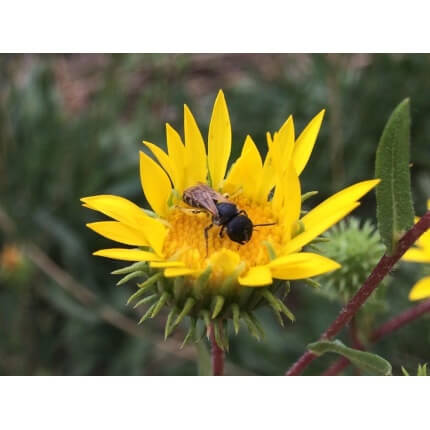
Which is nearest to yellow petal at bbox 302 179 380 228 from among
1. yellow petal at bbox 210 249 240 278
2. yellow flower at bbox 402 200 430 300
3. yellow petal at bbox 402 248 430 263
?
yellow petal at bbox 210 249 240 278

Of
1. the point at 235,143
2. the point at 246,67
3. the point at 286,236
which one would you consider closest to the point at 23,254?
the point at 235,143

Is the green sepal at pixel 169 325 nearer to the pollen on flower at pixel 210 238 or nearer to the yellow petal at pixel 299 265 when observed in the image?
the pollen on flower at pixel 210 238

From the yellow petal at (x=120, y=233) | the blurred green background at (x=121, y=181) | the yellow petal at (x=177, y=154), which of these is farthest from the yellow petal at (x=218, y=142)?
the blurred green background at (x=121, y=181)

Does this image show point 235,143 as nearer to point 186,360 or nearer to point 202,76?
point 186,360

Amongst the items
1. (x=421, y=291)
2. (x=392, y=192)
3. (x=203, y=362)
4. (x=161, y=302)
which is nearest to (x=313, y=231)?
(x=392, y=192)

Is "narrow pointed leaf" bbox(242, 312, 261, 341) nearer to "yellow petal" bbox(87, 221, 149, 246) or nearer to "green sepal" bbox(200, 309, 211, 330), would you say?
"green sepal" bbox(200, 309, 211, 330)

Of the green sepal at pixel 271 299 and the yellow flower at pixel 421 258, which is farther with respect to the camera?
the yellow flower at pixel 421 258
